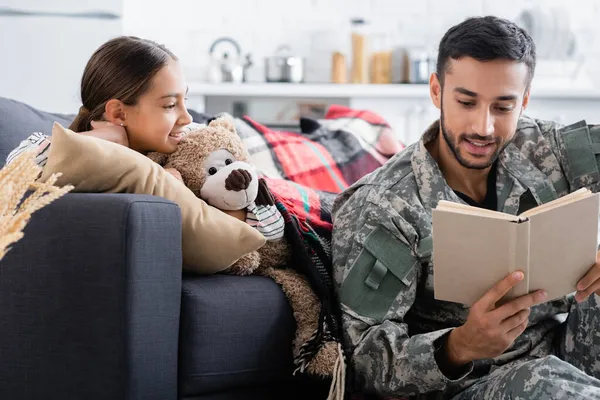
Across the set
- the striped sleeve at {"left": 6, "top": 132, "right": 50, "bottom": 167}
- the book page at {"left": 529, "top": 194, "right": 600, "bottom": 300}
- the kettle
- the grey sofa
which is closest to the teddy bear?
the grey sofa

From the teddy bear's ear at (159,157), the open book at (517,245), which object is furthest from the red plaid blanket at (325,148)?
the open book at (517,245)

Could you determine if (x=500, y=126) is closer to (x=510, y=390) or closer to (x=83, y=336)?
(x=510, y=390)

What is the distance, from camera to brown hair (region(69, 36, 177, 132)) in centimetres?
188

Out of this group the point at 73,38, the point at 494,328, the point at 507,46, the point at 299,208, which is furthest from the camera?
the point at 73,38

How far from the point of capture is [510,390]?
5.18 ft

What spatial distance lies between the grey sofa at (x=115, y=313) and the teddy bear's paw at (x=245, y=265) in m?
0.09

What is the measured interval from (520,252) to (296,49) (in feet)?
12.5

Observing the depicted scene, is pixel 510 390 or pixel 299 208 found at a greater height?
pixel 299 208

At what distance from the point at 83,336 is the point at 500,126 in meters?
0.90

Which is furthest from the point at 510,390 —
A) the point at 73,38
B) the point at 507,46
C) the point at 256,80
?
the point at 256,80

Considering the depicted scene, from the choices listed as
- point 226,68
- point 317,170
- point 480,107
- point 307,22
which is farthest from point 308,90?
point 480,107

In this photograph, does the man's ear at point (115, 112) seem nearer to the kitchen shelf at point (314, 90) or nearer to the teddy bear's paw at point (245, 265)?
the teddy bear's paw at point (245, 265)

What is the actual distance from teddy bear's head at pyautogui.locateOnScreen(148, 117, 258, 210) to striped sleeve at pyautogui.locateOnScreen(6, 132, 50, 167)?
226 millimetres

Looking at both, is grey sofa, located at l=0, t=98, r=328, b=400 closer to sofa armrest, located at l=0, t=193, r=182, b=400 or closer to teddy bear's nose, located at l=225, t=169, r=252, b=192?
sofa armrest, located at l=0, t=193, r=182, b=400
